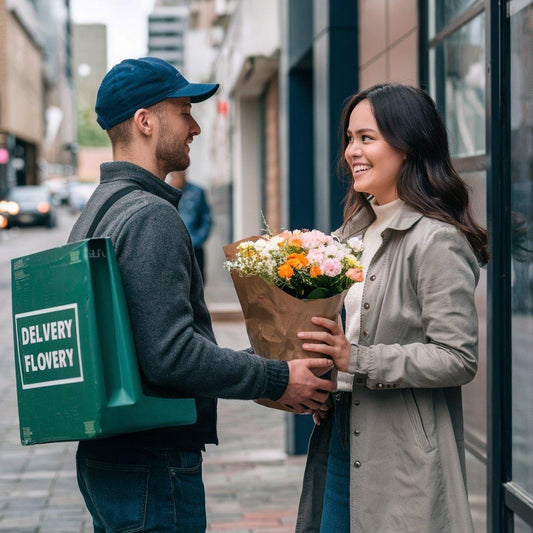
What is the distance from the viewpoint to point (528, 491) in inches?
142

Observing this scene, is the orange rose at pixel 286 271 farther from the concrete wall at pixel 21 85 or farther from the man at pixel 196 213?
the concrete wall at pixel 21 85

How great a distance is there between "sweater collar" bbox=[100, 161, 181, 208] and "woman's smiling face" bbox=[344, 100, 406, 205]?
55 centimetres

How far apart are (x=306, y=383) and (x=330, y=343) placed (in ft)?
0.40

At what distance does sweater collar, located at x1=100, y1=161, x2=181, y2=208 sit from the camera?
2.64 meters

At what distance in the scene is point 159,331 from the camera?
2393 mm

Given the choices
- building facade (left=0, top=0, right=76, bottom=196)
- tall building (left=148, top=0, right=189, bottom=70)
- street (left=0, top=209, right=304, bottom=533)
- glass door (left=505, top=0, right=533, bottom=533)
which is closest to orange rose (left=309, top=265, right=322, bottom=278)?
glass door (left=505, top=0, right=533, bottom=533)

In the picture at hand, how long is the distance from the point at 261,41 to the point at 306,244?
12251 mm

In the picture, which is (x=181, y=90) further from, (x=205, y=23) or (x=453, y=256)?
(x=205, y=23)

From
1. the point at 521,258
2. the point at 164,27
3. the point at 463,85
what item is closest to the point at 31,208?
the point at 164,27

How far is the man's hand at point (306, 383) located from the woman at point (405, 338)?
0.04 meters

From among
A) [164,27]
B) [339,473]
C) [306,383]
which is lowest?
[339,473]

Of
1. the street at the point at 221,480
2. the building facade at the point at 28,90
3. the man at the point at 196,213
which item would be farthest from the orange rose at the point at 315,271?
the building facade at the point at 28,90

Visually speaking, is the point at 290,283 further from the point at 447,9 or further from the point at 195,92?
the point at 447,9

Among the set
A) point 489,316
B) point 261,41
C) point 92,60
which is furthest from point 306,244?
point 92,60
